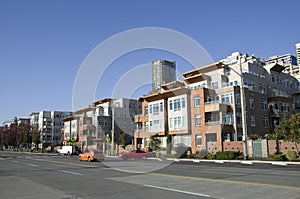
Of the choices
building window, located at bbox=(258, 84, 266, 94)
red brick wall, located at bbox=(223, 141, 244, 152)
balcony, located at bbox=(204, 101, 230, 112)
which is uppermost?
building window, located at bbox=(258, 84, 266, 94)

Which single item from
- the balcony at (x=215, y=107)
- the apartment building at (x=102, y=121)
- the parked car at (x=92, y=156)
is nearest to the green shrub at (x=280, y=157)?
the balcony at (x=215, y=107)

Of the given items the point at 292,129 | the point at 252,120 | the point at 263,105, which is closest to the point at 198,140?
the point at 252,120

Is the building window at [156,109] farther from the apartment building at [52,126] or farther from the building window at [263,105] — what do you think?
the apartment building at [52,126]

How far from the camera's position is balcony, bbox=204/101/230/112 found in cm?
4227

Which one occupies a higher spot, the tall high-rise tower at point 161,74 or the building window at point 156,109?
the tall high-rise tower at point 161,74

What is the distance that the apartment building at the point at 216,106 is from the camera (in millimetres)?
43062

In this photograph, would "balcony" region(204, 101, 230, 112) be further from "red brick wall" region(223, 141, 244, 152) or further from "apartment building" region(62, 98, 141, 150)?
"apartment building" region(62, 98, 141, 150)

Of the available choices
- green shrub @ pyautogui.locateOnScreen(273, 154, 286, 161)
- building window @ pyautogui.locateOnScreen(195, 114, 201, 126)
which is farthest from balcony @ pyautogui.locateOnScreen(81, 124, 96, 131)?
green shrub @ pyautogui.locateOnScreen(273, 154, 286, 161)

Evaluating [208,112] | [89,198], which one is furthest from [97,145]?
[89,198]

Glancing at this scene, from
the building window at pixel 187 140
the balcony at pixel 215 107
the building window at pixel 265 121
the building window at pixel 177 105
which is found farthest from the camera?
the building window at pixel 177 105

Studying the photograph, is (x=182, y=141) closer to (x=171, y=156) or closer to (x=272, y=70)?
(x=171, y=156)

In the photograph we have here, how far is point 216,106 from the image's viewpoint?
42406mm

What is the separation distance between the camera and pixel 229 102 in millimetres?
44031

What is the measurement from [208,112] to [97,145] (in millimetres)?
35061
